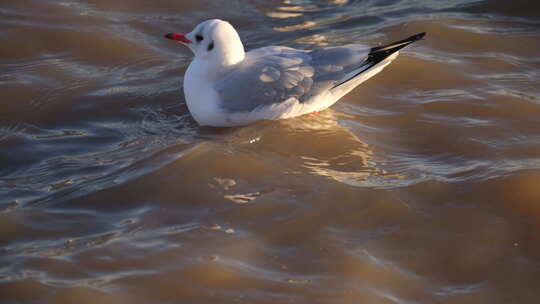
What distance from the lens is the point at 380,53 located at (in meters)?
5.74

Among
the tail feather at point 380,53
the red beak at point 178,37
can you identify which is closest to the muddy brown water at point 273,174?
the tail feather at point 380,53

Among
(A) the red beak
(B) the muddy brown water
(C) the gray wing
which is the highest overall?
(A) the red beak

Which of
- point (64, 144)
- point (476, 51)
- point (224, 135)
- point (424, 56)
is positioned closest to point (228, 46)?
point (224, 135)

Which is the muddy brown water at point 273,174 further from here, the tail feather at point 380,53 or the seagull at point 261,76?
the tail feather at point 380,53

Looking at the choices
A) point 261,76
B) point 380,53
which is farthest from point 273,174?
point 380,53

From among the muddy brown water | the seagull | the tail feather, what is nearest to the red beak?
the seagull

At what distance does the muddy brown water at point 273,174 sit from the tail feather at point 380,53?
390 mm

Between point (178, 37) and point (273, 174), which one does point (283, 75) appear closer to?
point (178, 37)

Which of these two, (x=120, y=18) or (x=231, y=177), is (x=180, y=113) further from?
(x=120, y=18)

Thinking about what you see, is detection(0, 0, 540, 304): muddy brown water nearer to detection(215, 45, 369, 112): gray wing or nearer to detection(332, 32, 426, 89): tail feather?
A: detection(215, 45, 369, 112): gray wing

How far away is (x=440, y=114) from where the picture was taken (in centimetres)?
587

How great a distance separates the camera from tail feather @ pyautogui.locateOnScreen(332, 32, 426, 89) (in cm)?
566

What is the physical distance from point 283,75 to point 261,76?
171 mm

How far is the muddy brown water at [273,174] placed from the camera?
13.0 ft
